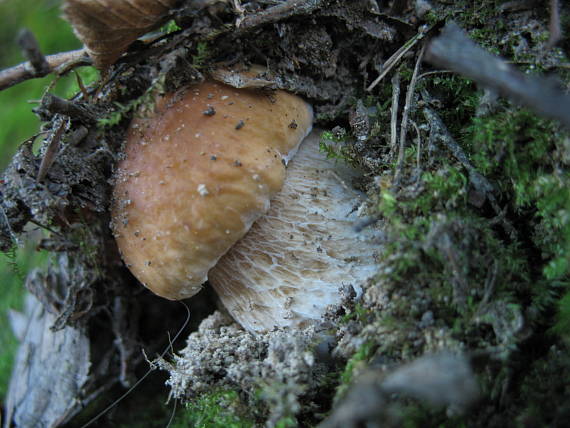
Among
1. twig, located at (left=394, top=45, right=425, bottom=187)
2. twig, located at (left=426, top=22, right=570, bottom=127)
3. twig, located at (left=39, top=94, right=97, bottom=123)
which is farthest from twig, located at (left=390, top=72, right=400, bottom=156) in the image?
twig, located at (left=39, top=94, right=97, bottom=123)

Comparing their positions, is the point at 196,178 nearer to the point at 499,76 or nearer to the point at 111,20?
the point at 111,20

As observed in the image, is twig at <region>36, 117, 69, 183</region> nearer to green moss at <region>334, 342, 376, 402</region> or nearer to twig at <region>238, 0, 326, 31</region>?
twig at <region>238, 0, 326, 31</region>

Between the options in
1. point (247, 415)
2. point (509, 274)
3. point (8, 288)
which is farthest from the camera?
point (8, 288)

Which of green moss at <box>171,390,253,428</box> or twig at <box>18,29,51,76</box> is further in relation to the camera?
green moss at <box>171,390,253,428</box>

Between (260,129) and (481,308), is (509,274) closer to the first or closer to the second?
(481,308)

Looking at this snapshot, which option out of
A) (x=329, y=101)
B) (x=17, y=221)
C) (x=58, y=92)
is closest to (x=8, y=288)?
(x=58, y=92)
